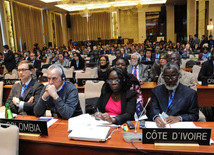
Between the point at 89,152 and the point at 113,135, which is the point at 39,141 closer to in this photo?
the point at 89,152

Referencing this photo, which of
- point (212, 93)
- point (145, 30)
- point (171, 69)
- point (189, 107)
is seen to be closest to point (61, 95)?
point (171, 69)

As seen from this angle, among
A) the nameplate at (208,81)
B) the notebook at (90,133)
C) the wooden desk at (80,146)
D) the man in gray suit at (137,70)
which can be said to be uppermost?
the man in gray suit at (137,70)

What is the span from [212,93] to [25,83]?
3.10 meters

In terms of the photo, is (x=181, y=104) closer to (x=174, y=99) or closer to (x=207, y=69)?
(x=174, y=99)

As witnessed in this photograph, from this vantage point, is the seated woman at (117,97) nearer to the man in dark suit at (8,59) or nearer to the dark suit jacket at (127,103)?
the dark suit jacket at (127,103)

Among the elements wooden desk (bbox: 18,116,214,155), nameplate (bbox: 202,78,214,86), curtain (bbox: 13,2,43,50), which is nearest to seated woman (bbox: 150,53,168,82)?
nameplate (bbox: 202,78,214,86)

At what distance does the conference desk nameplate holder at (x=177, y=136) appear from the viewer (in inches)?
58.7

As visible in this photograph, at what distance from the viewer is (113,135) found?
176 cm

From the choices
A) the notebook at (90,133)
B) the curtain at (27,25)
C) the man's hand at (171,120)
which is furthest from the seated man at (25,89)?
the curtain at (27,25)

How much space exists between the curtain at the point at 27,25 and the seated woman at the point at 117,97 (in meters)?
13.9

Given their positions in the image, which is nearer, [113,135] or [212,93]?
[113,135]

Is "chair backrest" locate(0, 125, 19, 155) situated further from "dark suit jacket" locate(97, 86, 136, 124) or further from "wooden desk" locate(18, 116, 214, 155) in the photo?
"dark suit jacket" locate(97, 86, 136, 124)

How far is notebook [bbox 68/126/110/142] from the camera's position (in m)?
1.64

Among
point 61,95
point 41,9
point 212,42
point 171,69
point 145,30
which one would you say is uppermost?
point 41,9
